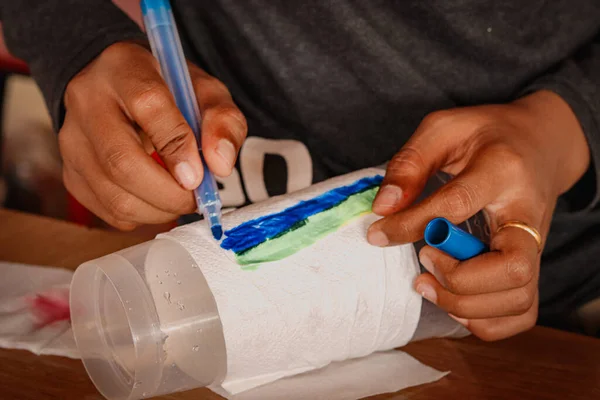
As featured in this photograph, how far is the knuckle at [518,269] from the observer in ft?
1.52

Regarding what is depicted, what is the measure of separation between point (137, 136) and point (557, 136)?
368 mm

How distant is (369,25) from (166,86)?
28cm

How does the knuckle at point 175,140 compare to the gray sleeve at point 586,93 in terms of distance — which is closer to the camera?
the knuckle at point 175,140

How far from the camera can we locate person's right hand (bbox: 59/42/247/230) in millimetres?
458

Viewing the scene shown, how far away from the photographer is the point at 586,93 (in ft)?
2.00

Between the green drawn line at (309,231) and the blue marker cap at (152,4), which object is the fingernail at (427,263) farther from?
the blue marker cap at (152,4)

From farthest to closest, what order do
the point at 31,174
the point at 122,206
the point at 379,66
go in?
the point at 31,174 < the point at 379,66 < the point at 122,206

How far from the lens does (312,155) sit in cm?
75

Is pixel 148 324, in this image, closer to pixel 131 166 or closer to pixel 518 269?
pixel 131 166

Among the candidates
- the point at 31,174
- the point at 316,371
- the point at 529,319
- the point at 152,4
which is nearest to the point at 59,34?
the point at 152,4

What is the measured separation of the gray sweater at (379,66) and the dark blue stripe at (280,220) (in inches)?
8.4

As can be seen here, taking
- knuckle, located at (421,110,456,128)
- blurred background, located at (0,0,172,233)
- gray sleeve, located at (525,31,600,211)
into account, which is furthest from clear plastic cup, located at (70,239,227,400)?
blurred background, located at (0,0,172,233)

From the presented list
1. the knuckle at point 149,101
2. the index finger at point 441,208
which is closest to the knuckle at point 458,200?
the index finger at point 441,208

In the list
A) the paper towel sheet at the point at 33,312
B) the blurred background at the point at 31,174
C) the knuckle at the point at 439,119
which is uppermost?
the knuckle at the point at 439,119
